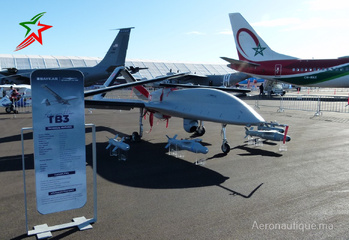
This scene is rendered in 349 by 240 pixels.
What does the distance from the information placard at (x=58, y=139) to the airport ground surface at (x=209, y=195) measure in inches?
29.0

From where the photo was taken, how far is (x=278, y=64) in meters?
40.2

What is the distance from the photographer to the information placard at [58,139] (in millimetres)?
5230

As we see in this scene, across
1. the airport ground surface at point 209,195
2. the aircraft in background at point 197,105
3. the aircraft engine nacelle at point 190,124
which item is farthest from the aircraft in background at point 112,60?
the aircraft engine nacelle at point 190,124

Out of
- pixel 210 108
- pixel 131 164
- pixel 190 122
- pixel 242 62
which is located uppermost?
pixel 242 62

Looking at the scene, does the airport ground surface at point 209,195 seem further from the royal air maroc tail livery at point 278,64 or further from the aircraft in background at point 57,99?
the royal air maroc tail livery at point 278,64

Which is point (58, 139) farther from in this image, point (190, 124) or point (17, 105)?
point (17, 105)

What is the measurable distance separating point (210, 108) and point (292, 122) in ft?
38.7

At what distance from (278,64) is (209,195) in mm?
37271

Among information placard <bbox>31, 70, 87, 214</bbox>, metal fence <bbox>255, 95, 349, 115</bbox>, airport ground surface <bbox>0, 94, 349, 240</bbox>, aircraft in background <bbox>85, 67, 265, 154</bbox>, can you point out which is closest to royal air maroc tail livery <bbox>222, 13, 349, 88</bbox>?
metal fence <bbox>255, 95, 349, 115</bbox>

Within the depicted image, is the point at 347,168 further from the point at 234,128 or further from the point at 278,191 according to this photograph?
the point at 234,128

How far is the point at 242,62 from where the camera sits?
41469mm

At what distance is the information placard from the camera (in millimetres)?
5230

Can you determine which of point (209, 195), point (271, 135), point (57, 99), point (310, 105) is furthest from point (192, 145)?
point (310, 105)

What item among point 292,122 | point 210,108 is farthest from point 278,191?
point 292,122
